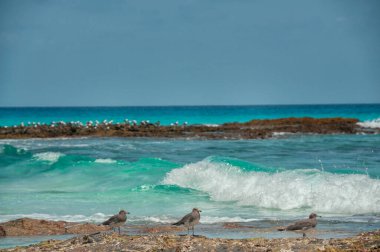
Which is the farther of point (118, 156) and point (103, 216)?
point (118, 156)

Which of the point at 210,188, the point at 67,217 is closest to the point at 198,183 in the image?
the point at 210,188

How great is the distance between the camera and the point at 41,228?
44.3 ft

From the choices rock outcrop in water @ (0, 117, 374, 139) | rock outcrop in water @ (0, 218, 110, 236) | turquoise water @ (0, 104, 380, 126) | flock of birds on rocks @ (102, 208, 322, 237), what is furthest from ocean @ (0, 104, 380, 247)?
turquoise water @ (0, 104, 380, 126)

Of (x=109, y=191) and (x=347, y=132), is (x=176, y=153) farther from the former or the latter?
(x=347, y=132)

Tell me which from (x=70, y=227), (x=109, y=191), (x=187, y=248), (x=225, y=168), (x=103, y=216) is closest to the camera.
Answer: (x=187, y=248)

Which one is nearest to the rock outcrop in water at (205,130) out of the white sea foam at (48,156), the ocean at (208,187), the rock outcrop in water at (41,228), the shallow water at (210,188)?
the ocean at (208,187)

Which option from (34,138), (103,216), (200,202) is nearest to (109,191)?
(200,202)

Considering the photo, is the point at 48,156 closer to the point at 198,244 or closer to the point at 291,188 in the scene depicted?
the point at 291,188

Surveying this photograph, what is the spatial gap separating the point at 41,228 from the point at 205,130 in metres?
36.6

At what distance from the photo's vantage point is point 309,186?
18906 millimetres

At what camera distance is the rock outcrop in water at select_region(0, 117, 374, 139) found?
45.6m

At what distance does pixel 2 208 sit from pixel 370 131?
108 ft

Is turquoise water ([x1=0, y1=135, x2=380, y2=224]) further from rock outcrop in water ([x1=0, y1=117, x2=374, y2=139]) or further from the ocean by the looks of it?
rock outcrop in water ([x1=0, y1=117, x2=374, y2=139])

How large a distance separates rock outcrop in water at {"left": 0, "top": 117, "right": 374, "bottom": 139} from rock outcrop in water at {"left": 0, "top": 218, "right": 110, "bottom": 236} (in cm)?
2939
